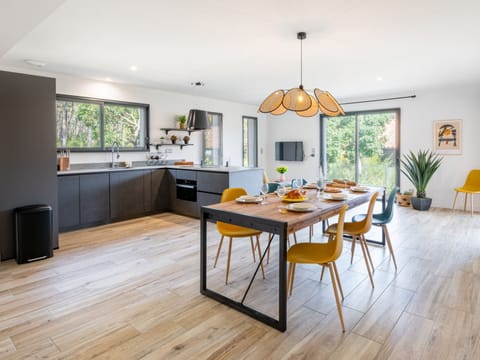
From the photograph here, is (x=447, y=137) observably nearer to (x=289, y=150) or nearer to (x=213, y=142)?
(x=289, y=150)

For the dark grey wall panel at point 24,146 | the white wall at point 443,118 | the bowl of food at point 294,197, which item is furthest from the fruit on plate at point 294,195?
the white wall at point 443,118

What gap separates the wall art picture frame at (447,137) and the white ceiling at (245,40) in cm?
106

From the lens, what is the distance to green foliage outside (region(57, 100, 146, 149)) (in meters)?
5.19

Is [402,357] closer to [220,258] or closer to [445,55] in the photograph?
[220,258]

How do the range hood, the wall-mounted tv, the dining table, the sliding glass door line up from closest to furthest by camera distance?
the dining table → the range hood → the sliding glass door → the wall-mounted tv

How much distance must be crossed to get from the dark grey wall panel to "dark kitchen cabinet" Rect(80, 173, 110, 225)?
3.31 ft

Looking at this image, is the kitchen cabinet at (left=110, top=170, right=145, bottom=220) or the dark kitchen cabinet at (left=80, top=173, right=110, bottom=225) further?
the kitchen cabinet at (left=110, top=170, right=145, bottom=220)

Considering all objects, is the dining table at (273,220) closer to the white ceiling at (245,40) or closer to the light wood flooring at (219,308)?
the light wood flooring at (219,308)

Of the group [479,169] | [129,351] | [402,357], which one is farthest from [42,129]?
[479,169]

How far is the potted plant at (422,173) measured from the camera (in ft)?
20.5

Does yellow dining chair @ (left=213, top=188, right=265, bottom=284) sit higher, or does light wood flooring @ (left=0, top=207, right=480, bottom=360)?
yellow dining chair @ (left=213, top=188, right=265, bottom=284)

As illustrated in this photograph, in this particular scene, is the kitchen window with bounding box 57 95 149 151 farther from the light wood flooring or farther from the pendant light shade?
the pendant light shade

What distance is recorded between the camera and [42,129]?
3639 mm

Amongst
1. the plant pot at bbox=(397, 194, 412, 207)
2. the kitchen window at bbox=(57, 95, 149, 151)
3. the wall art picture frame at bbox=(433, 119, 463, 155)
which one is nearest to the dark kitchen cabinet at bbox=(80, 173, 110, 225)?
the kitchen window at bbox=(57, 95, 149, 151)
